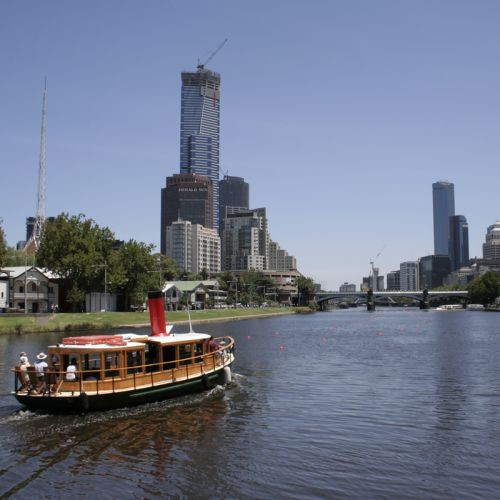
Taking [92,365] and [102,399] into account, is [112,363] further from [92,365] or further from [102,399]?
[102,399]

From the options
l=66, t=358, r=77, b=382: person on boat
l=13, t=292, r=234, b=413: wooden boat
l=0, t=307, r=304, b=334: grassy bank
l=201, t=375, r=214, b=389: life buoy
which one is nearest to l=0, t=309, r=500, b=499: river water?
l=201, t=375, r=214, b=389: life buoy

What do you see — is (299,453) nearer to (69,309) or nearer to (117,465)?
(117,465)

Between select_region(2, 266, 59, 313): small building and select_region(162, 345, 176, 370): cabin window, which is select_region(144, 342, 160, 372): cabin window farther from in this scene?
select_region(2, 266, 59, 313): small building

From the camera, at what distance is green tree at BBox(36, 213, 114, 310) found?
376 feet

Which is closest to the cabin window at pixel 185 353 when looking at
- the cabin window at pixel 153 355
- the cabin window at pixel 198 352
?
the cabin window at pixel 198 352

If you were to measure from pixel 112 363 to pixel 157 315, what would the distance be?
21.0ft

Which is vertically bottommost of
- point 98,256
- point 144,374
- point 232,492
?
point 232,492

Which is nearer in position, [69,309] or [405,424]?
[405,424]

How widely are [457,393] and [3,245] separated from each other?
87.8 metres

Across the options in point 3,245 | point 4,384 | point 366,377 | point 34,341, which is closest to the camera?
point 4,384

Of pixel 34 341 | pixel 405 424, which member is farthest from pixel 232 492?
pixel 34 341

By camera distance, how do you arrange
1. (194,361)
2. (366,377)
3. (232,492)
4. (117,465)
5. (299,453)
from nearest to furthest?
(232,492) → (117,465) → (299,453) → (194,361) → (366,377)

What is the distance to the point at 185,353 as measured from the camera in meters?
37.1

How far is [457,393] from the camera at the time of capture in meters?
37.5
